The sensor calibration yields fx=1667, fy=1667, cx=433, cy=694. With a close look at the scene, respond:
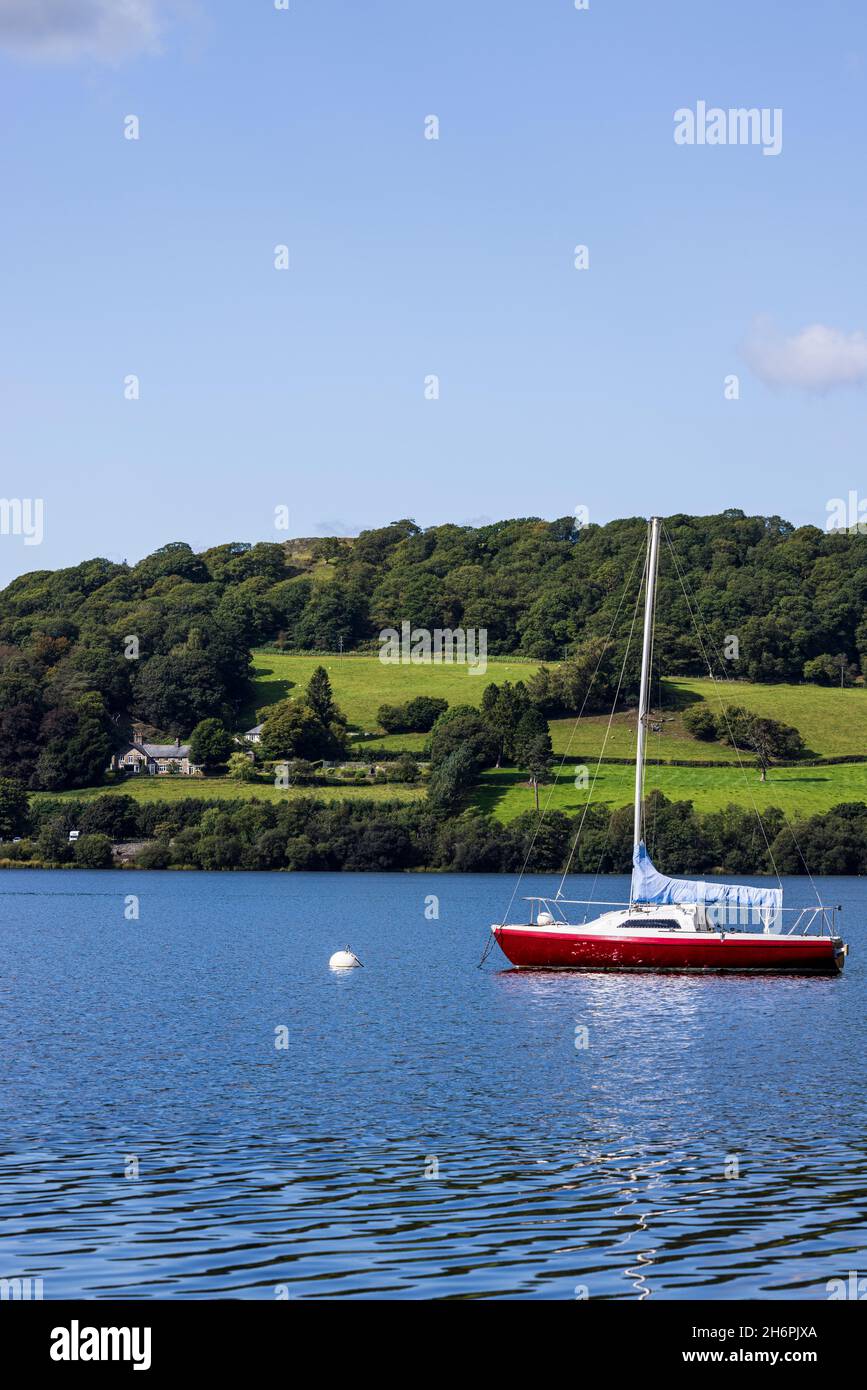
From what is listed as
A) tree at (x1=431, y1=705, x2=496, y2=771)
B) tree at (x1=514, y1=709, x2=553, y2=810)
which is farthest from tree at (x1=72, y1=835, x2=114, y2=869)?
tree at (x1=514, y1=709, x2=553, y2=810)

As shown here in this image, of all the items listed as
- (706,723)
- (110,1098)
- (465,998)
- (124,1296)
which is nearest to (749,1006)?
(465,998)

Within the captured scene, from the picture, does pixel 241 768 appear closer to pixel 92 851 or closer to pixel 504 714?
pixel 92 851

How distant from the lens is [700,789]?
169125 millimetres

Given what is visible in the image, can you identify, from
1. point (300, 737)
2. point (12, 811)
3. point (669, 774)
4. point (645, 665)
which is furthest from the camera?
point (300, 737)

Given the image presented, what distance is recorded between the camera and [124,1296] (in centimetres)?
2312

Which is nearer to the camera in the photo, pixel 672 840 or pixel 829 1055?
pixel 829 1055

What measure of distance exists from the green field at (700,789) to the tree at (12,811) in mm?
49337

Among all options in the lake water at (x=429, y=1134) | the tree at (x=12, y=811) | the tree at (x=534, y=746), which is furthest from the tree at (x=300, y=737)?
the lake water at (x=429, y=1134)

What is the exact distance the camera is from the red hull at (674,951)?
7038cm

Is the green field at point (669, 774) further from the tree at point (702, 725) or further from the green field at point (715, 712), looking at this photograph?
the tree at point (702, 725)

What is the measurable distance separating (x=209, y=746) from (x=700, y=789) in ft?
194

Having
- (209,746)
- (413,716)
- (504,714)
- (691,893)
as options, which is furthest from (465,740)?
(691,893)
